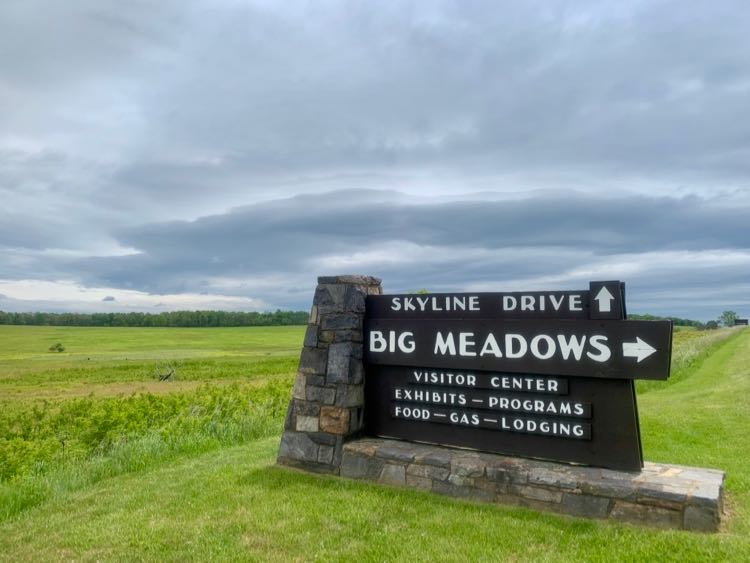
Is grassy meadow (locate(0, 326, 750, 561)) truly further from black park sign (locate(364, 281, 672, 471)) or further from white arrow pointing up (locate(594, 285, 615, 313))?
white arrow pointing up (locate(594, 285, 615, 313))

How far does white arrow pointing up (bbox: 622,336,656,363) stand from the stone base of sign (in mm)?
1158

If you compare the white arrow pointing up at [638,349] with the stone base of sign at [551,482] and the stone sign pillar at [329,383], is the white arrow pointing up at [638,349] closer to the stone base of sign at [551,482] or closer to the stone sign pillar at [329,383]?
the stone base of sign at [551,482]

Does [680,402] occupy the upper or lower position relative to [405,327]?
lower

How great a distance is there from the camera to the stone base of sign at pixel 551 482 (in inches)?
201

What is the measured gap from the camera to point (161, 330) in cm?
11006

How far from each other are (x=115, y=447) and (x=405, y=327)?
238 inches

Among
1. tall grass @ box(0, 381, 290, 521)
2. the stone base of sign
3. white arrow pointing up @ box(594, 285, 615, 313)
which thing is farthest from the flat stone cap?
tall grass @ box(0, 381, 290, 521)

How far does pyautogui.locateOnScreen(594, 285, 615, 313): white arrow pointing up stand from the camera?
233 inches

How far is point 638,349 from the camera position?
5.70 m

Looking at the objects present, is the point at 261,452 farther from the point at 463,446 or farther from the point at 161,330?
the point at 161,330

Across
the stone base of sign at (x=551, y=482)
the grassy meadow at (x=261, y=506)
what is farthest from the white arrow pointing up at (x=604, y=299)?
the grassy meadow at (x=261, y=506)

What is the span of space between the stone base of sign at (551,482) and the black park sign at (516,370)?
24cm

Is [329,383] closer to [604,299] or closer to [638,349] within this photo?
[604,299]

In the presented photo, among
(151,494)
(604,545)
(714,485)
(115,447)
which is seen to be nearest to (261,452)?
(151,494)
